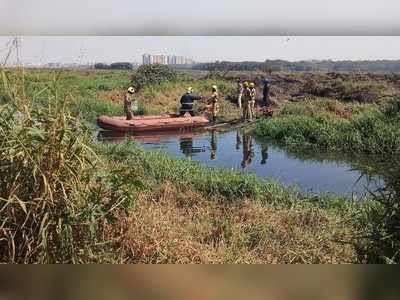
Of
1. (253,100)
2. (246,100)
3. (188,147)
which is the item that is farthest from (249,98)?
(188,147)

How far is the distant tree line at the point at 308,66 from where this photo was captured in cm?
200

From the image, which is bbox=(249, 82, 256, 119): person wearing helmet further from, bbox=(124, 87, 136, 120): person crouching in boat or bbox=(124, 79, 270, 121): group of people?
bbox=(124, 87, 136, 120): person crouching in boat

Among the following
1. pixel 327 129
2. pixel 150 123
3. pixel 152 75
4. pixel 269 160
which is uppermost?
pixel 152 75

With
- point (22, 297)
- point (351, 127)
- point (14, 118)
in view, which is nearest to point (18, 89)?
point (14, 118)

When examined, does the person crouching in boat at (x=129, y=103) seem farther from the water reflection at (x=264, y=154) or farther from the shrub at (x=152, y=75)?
the water reflection at (x=264, y=154)

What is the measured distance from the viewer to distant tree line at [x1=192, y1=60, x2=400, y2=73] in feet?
6.57

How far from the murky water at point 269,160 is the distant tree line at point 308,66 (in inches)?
17.9

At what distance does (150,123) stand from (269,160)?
2773 millimetres

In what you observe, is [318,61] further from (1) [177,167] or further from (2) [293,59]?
(1) [177,167]

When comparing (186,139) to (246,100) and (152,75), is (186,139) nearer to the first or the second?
(246,100)

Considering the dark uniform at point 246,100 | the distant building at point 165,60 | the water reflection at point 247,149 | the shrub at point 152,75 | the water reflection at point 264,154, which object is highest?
the distant building at point 165,60

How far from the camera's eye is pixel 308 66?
7.23ft

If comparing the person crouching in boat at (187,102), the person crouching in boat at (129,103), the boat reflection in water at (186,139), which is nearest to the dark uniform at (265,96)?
the boat reflection in water at (186,139)

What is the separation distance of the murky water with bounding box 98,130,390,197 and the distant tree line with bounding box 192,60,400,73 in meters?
0.45
